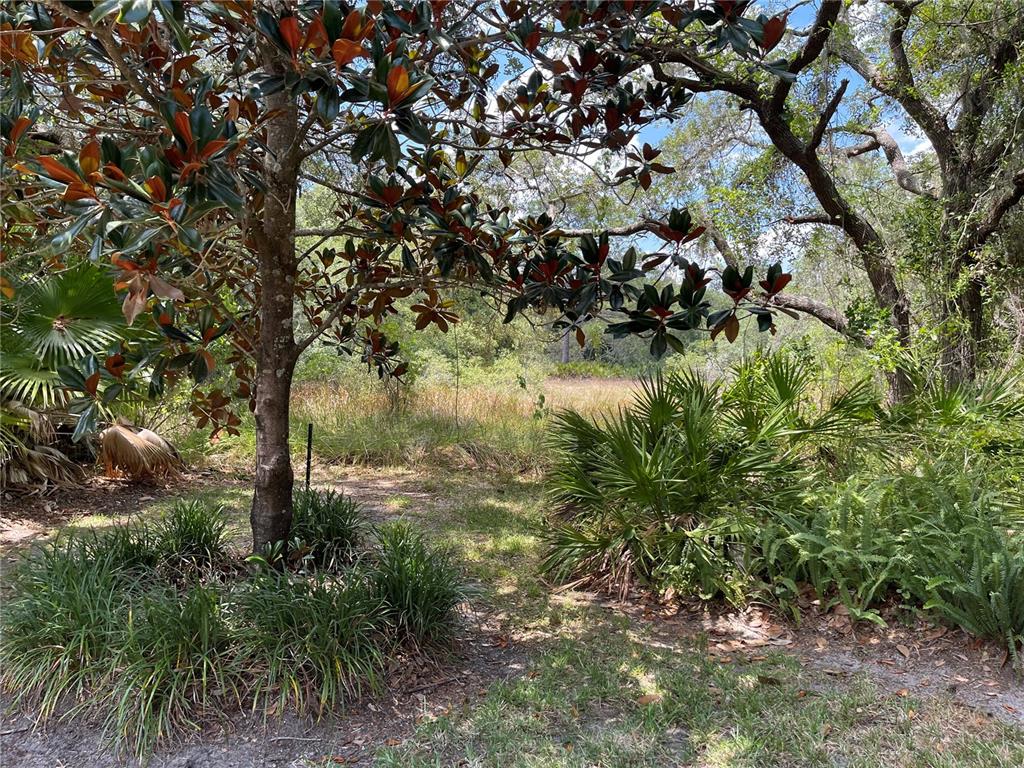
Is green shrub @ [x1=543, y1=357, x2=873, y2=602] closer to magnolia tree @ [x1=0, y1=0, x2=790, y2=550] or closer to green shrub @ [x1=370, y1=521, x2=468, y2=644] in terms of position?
green shrub @ [x1=370, y1=521, x2=468, y2=644]

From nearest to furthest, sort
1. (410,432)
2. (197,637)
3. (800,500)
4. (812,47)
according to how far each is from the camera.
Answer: (197,637)
(800,500)
(812,47)
(410,432)

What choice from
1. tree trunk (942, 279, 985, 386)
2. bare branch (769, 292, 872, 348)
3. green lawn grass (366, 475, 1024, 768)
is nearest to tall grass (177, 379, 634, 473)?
bare branch (769, 292, 872, 348)

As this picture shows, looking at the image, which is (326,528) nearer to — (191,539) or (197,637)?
(191,539)

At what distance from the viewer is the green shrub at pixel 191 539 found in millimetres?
3838

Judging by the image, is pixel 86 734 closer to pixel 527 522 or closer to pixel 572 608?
pixel 572 608

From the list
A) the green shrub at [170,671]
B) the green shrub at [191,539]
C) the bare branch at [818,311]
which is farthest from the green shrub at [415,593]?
the bare branch at [818,311]

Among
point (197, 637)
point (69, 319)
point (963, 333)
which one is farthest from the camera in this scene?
point (963, 333)

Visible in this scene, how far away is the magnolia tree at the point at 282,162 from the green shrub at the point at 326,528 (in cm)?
63

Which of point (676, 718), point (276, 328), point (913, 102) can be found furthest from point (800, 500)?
point (913, 102)

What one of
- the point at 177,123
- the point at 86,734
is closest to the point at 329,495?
the point at 86,734

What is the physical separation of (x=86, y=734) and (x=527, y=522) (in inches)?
160

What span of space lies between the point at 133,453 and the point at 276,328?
4.32 metres

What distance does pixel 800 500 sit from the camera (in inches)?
177

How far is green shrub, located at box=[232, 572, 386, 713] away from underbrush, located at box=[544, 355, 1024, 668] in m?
1.95
